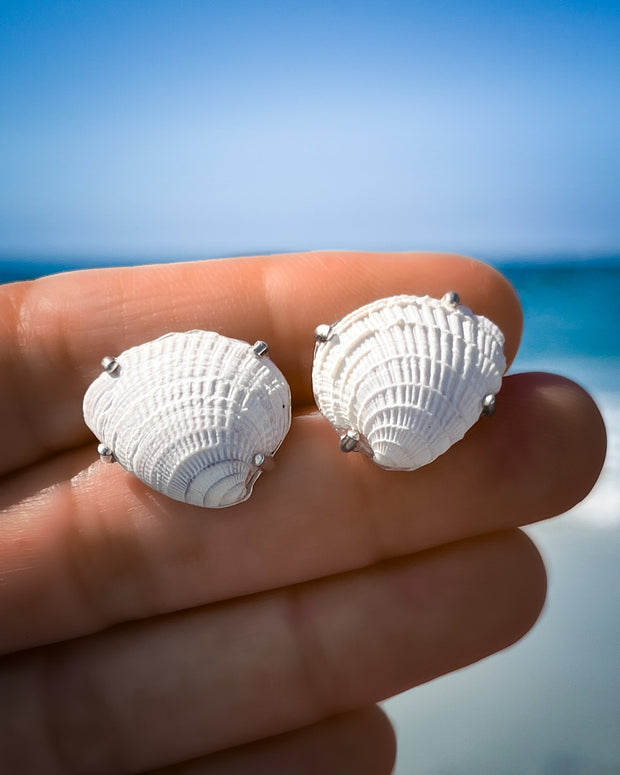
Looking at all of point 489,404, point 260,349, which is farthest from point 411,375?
point 260,349

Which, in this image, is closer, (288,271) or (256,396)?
(256,396)

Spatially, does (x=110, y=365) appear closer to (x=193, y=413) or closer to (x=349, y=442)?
(x=193, y=413)

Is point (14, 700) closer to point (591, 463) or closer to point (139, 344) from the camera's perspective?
point (139, 344)

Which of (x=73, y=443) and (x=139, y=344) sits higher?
(x=139, y=344)

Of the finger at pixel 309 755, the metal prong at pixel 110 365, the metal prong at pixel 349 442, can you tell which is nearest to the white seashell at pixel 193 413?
the metal prong at pixel 110 365

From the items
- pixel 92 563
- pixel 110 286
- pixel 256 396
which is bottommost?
pixel 92 563

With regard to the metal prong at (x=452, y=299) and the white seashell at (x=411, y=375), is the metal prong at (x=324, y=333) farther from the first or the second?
the metal prong at (x=452, y=299)

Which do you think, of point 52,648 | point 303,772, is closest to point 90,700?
point 52,648
